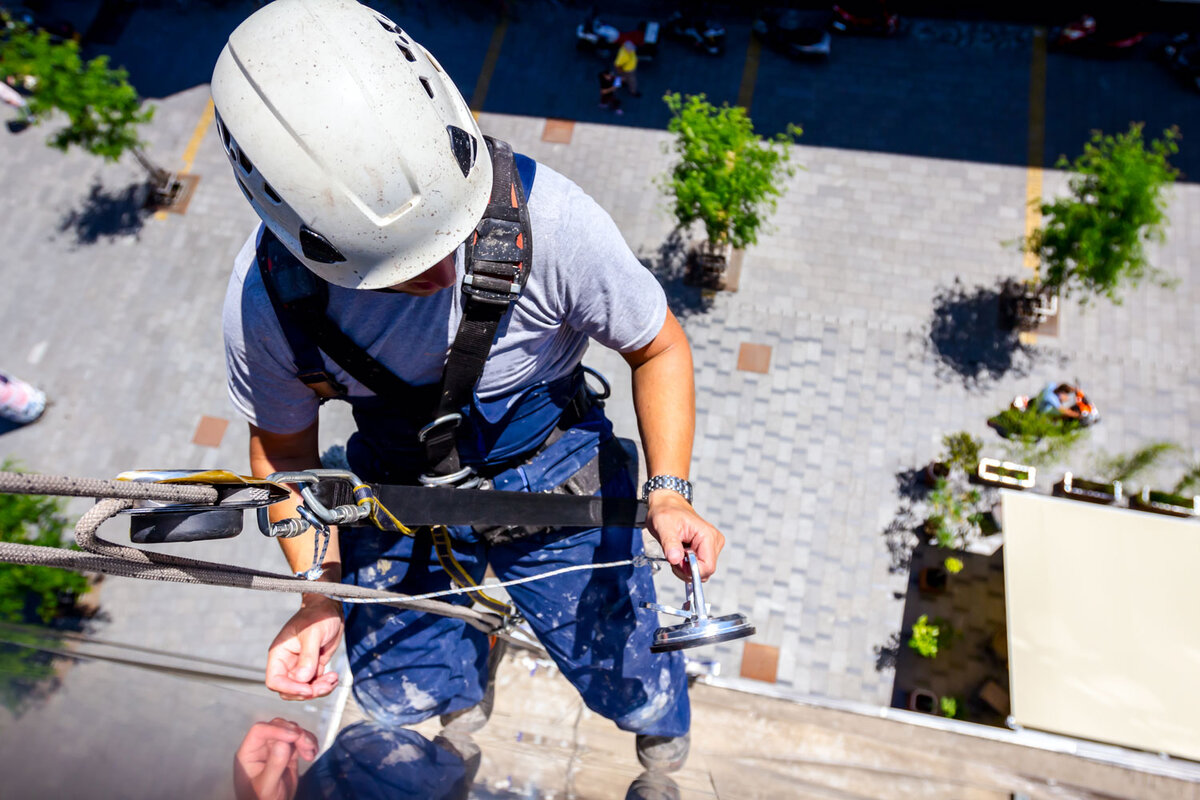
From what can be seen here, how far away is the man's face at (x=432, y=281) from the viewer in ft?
8.28

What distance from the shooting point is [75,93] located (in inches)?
328

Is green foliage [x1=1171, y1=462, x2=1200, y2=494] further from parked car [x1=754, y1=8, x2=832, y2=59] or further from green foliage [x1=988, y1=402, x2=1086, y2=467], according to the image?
parked car [x1=754, y1=8, x2=832, y2=59]

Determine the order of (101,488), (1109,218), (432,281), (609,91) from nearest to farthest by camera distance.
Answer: (101,488) → (432,281) → (1109,218) → (609,91)

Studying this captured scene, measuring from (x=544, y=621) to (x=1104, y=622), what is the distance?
476 centimetres

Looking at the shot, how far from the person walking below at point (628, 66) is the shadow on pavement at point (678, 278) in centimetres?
241

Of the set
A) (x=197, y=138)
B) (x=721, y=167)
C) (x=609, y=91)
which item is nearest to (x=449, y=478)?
(x=721, y=167)

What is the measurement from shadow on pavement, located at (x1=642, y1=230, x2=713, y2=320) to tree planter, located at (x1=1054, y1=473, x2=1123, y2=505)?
13.0ft

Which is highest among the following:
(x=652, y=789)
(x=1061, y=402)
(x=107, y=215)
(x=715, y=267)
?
(x=715, y=267)

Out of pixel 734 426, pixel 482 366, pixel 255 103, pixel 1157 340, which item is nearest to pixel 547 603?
pixel 482 366

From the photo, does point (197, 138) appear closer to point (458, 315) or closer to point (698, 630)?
point (458, 315)

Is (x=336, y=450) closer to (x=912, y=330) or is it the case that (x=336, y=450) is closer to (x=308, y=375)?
(x=308, y=375)

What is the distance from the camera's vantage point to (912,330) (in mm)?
8234

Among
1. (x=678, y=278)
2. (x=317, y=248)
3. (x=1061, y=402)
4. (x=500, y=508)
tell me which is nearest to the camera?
(x=317, y=248)

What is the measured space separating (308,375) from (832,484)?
605 centimetres
